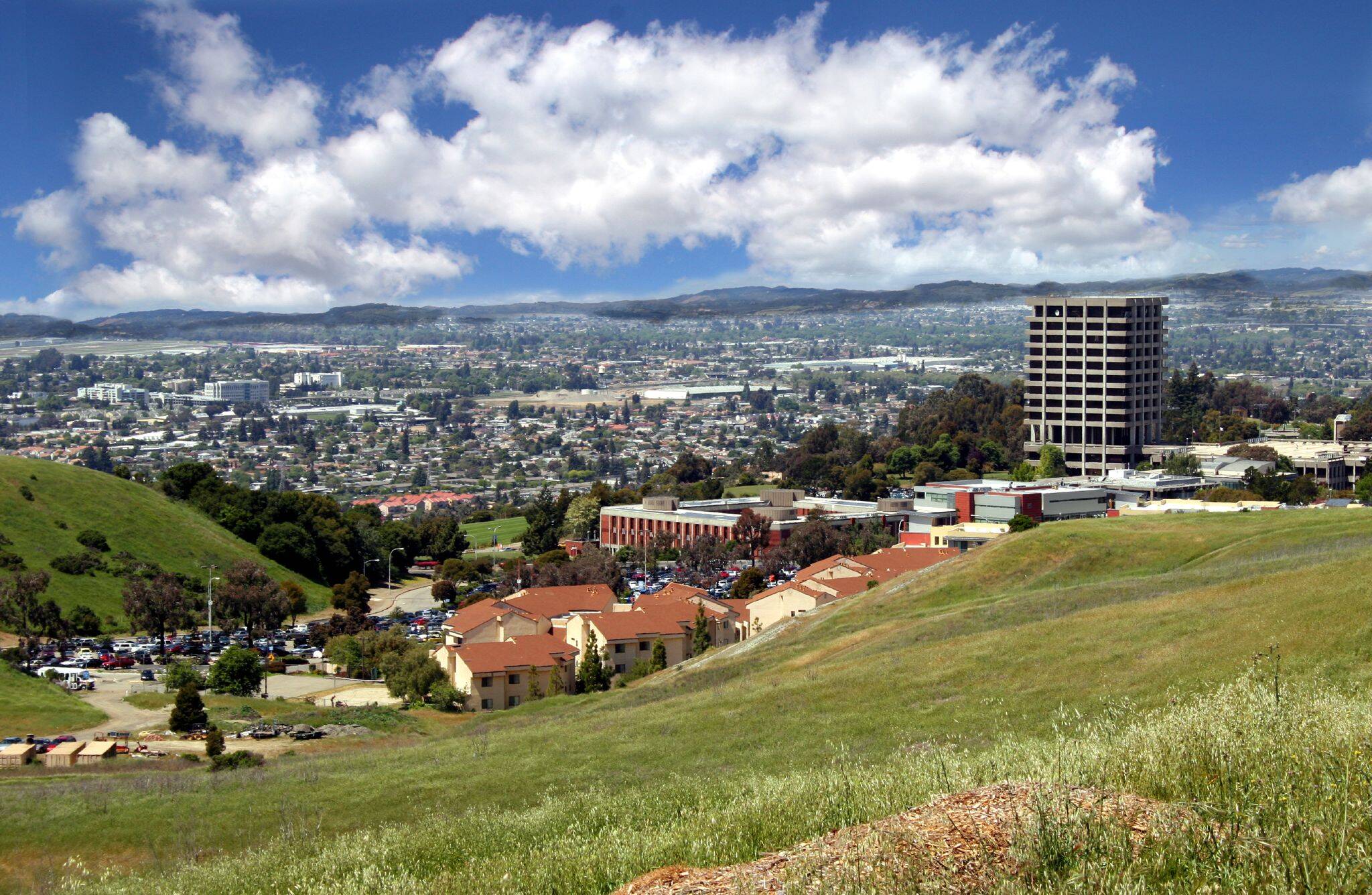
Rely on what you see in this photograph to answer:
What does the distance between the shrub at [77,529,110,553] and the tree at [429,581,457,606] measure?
45.4 ft

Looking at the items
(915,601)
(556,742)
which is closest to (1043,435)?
(915,601)

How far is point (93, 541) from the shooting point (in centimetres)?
5144

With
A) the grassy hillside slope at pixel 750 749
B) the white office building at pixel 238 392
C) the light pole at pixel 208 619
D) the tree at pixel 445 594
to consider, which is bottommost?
the tree at pixel 445 594

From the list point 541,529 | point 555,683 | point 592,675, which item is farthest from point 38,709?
point 541,529

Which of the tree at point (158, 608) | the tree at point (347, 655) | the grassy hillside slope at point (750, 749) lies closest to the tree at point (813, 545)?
the tree at point (347, 655)

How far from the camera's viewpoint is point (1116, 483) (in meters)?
62.0

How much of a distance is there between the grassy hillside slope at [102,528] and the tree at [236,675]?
47.8 feet

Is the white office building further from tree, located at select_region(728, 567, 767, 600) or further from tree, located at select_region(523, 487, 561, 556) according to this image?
tree, located at select_region(728, 567, 767, 600)

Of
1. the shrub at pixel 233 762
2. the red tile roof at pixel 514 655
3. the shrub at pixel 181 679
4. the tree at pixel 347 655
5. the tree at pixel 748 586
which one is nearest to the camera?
the shrub at pixel 233 762

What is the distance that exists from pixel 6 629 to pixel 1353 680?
40.3m

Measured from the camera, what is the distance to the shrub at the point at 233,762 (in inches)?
752

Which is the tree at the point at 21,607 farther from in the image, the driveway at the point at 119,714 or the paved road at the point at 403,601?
the paved road at the point at 403,601

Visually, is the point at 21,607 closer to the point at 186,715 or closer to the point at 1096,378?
the point at 186,715

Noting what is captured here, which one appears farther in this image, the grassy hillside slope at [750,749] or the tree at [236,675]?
the tree at [236,675]
